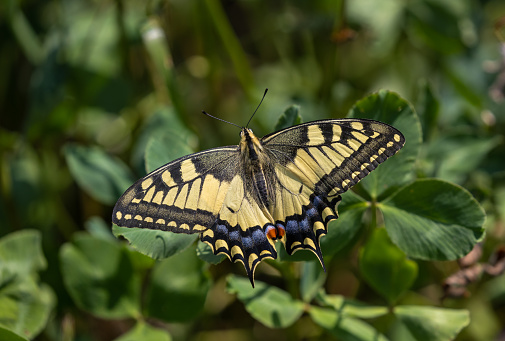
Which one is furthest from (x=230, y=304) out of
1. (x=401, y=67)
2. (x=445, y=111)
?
(x=401, y=67)

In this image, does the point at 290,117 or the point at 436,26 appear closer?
the point at 290,117

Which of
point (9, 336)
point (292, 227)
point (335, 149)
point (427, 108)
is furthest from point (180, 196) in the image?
point (427, 108)

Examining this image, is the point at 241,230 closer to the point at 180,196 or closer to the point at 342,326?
the point at 180,196

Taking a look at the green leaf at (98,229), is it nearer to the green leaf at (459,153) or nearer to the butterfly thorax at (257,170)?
the butterfly thorax at (257,170)

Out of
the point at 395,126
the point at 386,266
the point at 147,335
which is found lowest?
the point at 147,335

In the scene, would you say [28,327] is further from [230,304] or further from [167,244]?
[230,304]

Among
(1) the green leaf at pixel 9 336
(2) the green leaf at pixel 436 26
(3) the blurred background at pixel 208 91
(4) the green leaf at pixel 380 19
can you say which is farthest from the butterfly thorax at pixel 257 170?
(2) the green leaf at pixel 436 26

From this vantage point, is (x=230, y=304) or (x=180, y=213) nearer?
(x=180, y=213)
